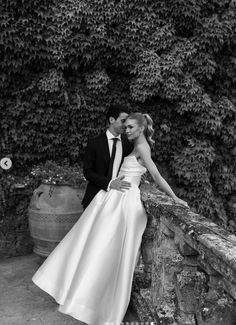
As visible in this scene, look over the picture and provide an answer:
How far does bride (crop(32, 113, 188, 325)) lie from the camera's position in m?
3.14

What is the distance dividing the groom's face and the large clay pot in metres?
1.32

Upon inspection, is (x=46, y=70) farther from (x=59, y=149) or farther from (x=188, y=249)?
(x=188, y=249)

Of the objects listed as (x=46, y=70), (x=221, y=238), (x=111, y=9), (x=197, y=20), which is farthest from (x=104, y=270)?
(x=197, y=20)

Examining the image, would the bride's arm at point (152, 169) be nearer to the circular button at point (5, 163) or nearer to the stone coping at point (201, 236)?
the stone coping at point (201, 236)

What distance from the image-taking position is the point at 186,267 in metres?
2.44

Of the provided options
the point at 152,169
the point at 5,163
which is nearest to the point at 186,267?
the point at 152,169

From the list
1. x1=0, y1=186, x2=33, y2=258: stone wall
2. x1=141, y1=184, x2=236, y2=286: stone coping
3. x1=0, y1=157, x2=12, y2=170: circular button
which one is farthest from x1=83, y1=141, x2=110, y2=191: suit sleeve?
x1=0, y1=157, x2=12, y2=170: circular button

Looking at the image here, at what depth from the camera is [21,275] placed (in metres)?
5.04

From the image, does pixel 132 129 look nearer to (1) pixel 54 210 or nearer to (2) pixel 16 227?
(1) pixel 54 210

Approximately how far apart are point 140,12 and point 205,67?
1618 millimetres

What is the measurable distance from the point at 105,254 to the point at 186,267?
978 mm

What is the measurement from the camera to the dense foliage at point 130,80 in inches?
261

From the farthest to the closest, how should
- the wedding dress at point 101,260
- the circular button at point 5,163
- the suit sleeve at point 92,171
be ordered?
the circular button at point 5,163 → the suit sleeve at point 92,171 → the wedding dress at point 101,260

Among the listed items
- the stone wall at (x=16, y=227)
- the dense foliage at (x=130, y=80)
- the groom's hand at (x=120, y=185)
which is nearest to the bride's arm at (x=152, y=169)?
the groom's hand at (x=120, y=185)
